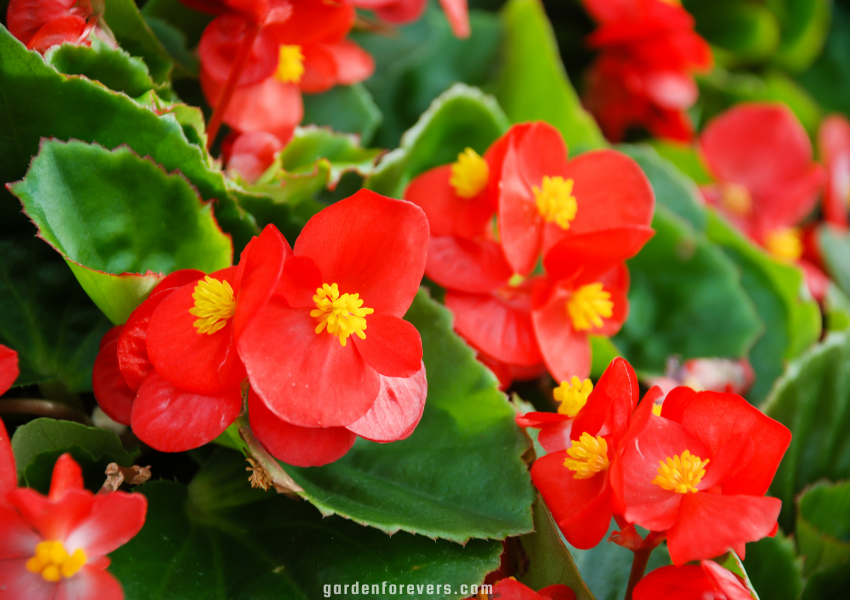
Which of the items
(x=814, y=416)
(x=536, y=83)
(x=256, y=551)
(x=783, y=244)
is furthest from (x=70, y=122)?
(x=783, y=244)

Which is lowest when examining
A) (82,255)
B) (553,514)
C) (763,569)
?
(763,569)

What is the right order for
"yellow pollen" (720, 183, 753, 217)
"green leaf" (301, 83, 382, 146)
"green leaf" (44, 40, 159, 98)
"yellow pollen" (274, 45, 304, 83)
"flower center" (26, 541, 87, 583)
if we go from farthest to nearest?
"yellow pollen" (720, 183, 753, 217)
"green leaf" (301, 83, 382, 146)
"yellow pollen" (274, 45, 304, 83)
"green leaf" (44, 40, 159, 98)
"flower center" (26, 541, 87, 583)

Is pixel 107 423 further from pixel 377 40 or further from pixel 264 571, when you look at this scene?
pixel 377 40

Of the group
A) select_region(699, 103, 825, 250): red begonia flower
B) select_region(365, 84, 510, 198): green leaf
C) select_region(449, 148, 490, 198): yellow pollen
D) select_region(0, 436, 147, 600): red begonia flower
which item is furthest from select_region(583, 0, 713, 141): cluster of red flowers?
select_region(0, 436, 147, 600): red begonia flower

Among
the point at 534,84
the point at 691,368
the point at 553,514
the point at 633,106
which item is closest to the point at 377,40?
the point at 534,84

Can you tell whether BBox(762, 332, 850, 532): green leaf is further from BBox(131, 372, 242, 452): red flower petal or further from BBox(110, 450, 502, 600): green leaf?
BBox(131, 372, 242, 452): red flower petal

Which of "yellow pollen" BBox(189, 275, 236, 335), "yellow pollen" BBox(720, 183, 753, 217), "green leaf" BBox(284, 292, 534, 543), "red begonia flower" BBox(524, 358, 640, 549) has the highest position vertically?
"yellow pollen" BBox(189, 275, 236, 335)

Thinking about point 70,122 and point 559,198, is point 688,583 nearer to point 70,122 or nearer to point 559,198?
point 559,198
